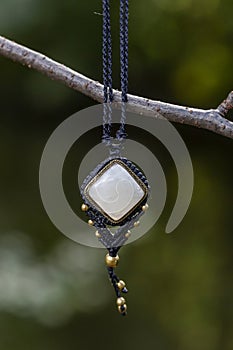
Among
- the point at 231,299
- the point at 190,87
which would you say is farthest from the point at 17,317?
the point at 190,87

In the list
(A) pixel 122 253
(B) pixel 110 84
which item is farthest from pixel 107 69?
(A) pixel 122 253

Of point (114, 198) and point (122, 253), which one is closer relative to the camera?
point (114, 198)

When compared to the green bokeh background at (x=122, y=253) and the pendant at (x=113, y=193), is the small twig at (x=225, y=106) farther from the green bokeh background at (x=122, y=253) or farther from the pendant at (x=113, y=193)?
the green bokeh background at (x=122, y=253)

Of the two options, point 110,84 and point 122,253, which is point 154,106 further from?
point 122,253

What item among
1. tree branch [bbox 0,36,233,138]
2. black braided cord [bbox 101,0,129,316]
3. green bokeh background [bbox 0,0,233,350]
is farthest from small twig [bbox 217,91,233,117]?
green bokeh background [bbox 0,0,233,350]

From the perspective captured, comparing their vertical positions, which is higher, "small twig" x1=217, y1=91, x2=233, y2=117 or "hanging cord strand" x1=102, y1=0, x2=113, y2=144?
"hanging cord strand" x1=102, y1=0, x2=113, y2=144

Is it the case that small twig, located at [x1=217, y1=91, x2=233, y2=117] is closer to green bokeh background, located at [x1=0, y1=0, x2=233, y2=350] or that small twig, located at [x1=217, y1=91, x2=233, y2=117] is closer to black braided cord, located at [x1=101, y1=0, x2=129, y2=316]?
black braided cord, located at [x1=101, y1=0, x2=129, y2=316]

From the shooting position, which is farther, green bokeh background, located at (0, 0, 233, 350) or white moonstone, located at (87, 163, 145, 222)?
green bokeh background, located at (0, 0, 233, 350)
